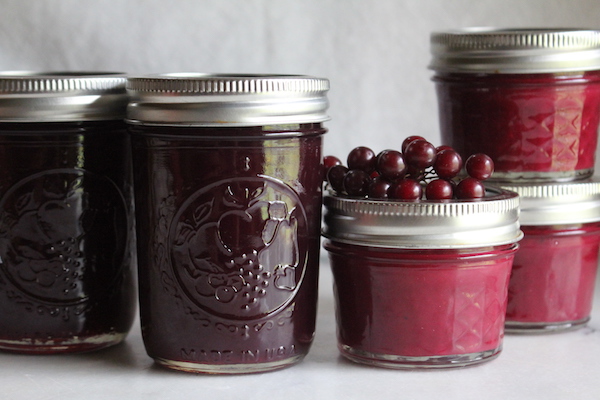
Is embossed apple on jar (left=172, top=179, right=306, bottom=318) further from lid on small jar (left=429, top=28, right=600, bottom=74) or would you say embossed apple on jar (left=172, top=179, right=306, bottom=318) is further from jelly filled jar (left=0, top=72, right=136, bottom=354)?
lid on small jar (left=429, top=28, right=600, bottom=74)

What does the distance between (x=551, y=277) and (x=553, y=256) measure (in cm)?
3

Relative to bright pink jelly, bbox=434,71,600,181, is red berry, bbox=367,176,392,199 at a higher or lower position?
lower

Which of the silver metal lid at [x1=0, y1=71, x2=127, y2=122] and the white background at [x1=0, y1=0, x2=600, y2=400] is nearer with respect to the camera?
A: the silver metal lid at [x1=0, y1=71, x2=127, y2=122]

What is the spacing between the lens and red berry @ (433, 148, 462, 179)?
1.12 metres

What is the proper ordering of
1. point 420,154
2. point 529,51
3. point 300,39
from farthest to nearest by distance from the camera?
1. point 300,39
2. point 529,51
3. point 420,154

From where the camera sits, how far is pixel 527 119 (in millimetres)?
1265

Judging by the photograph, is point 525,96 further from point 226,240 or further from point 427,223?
point 226,240

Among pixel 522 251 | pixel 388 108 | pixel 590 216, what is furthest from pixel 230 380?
pixel 388 108

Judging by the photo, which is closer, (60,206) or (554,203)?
(60,206)

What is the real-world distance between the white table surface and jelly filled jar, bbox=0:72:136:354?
0.18 feet

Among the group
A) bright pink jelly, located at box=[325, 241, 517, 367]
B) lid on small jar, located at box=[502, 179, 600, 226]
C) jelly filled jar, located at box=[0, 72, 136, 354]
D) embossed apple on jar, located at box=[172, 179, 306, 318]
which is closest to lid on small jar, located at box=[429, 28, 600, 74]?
lid on small jar, located at box=[502, 179, 600, 226]

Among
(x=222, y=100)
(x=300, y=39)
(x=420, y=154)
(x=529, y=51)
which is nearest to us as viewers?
(x=222, y=100)

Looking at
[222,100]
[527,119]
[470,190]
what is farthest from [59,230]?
[527,119]

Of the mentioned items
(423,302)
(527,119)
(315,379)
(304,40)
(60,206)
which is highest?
(304,40)
